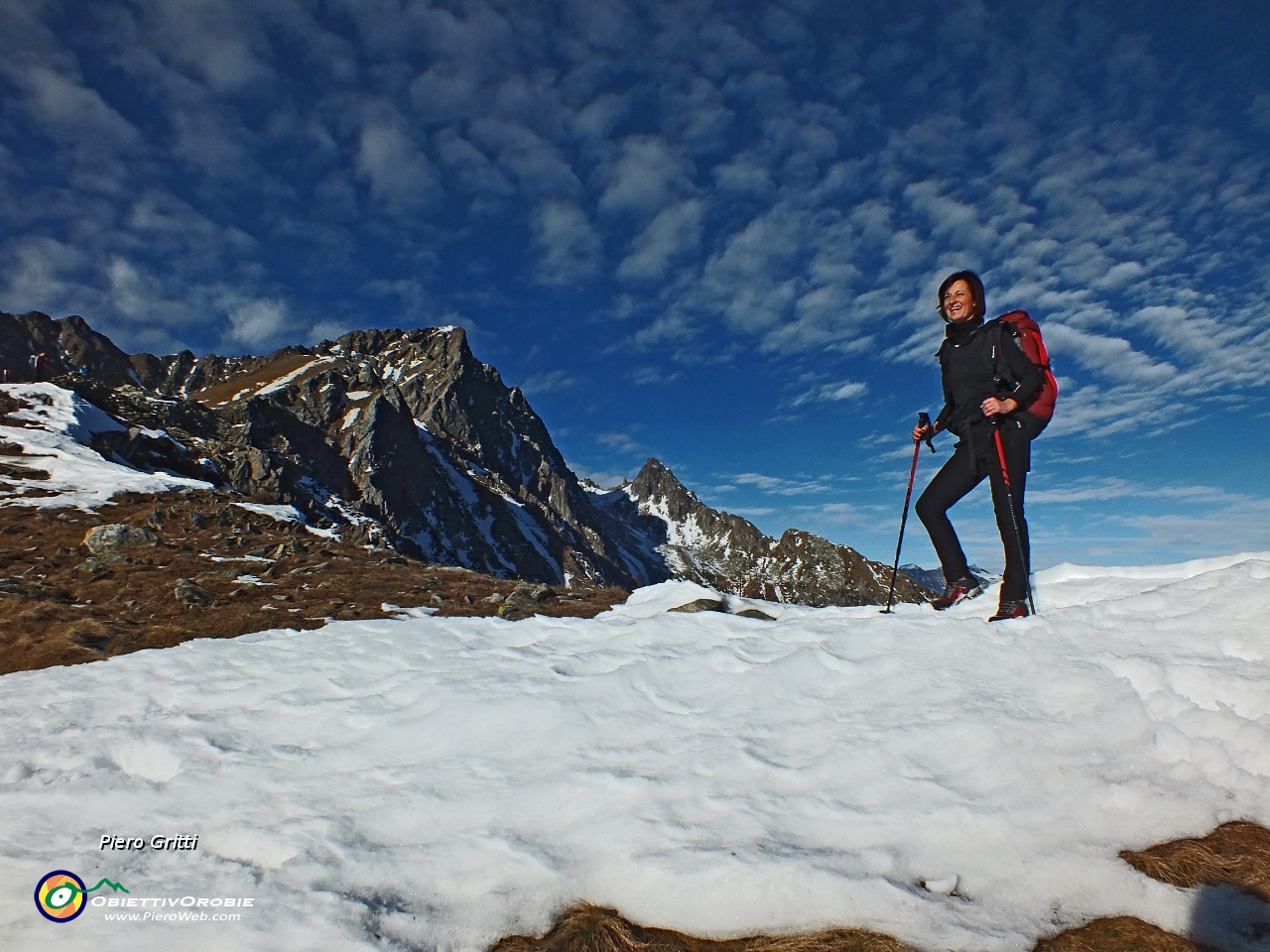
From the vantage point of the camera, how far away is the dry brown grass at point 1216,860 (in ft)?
10.3

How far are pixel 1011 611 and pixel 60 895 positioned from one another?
8346 mm

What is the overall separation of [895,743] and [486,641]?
5669 millimetres

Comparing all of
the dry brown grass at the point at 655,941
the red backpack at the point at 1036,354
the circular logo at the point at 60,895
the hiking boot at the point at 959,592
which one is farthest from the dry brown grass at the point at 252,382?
the dry brown grass at the point at 655,941

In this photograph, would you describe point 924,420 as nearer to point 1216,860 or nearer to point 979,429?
Answer: point 979,429

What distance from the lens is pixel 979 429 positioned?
7.30m

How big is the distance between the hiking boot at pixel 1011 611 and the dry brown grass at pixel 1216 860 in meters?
2.97

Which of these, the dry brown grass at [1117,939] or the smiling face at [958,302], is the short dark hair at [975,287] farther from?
the dry brown grass at [1117,939]

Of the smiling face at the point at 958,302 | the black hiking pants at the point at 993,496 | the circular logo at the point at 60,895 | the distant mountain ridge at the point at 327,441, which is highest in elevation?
the distant mountain ridge at the point at 327,441

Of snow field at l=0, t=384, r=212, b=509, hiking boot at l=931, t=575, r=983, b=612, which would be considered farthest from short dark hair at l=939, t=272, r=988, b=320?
snow field at l=0, t=384, r=212, b=509

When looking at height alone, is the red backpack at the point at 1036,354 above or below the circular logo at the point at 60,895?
above

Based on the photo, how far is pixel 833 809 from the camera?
12.9ft

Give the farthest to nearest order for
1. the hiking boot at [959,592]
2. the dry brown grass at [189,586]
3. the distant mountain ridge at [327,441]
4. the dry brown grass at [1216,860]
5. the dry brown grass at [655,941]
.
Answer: the distant mountain ridge at [327,441]
the dry brown grass at [189,586]
the hiking boot at [959,592]
the dry brown grass at [1216,860]
the dry brown grass at [655,941]

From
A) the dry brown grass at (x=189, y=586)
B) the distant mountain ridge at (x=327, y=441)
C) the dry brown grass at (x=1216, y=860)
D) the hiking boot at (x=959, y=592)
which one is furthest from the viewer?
the distant mountain ridge at (x=327, y=441)

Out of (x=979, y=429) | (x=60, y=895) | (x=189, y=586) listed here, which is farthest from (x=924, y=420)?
(x=189, y=586)
